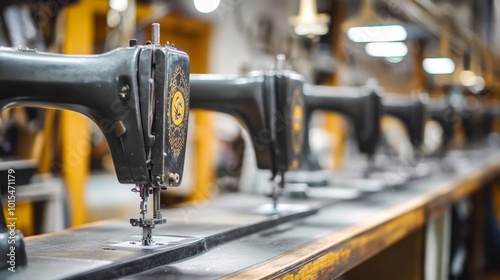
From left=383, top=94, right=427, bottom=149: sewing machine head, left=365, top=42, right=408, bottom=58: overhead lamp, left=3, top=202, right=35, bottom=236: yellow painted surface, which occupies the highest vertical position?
left=365, top=42, right=408, bottom=58: overhead lamp

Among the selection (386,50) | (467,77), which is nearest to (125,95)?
(467,77)

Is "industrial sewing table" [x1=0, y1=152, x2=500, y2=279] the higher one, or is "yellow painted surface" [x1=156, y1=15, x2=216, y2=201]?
"yellow painted surface" [x1=156, y1=15, x2=216, y2=201]

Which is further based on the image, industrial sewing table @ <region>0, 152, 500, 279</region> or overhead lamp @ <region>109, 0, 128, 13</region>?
overhead lamp @ <region>109, 0, 128, 13</region>

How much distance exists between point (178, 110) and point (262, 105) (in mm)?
586

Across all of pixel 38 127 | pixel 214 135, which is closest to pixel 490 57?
pixel 214 135

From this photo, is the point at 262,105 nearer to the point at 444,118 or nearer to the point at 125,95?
the point at 125,95

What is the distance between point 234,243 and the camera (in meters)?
1.75

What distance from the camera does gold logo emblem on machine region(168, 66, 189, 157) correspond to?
4.89 feet

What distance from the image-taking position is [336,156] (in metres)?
7.76

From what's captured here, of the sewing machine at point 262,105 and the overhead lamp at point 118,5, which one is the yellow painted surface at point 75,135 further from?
the sewing machine at point 262,105

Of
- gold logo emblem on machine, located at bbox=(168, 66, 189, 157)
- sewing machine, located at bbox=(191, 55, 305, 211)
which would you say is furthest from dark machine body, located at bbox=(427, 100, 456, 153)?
gold logo emblem on machine, located at bbox=(168, 66, 189, 157)

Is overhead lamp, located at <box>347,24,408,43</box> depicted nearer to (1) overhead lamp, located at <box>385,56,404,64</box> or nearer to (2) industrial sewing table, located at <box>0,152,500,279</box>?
(1) overhead lamp, located at <box>385,56,404,64</box>

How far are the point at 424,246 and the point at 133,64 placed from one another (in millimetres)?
1901

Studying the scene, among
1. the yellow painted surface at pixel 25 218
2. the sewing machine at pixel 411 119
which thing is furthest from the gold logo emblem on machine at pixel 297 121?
the sewing machine at pixel 411 119
